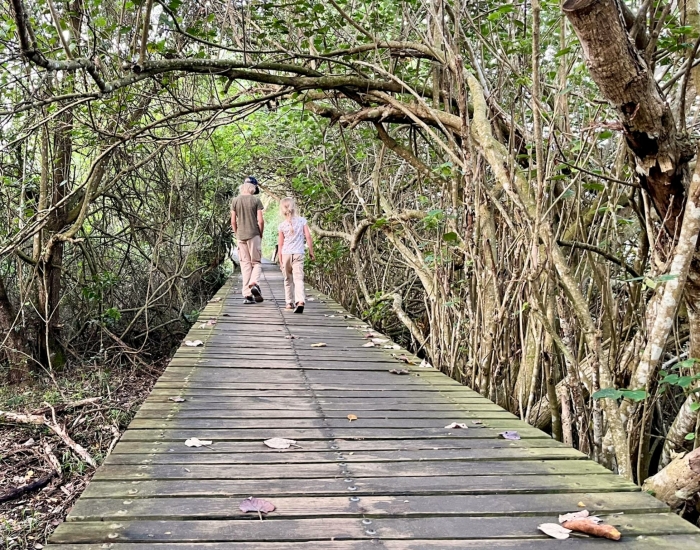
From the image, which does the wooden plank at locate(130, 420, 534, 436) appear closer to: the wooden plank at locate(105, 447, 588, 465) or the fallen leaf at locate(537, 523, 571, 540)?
the wooden plank at locate(105, 447, 588, 465)

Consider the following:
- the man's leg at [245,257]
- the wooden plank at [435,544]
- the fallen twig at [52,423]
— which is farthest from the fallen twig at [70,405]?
the wooden plank at [435,544]

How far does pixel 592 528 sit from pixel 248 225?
5.69 metres

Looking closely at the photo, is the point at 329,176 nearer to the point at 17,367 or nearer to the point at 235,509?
the point at 17,367

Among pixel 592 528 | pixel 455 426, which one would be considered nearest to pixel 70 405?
pixel 455 426

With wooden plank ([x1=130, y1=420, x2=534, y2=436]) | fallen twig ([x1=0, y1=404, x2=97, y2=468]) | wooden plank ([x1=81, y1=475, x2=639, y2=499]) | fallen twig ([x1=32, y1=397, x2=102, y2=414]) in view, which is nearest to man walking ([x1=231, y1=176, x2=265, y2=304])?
fallen twig ([x1=32, y1=397, x2=102, y2=414])

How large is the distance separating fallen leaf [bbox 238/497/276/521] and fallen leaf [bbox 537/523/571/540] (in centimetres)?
90

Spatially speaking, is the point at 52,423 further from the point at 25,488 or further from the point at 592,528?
the point at 592,528

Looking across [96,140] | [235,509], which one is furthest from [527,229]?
[96,140]

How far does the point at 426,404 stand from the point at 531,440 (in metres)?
0.74

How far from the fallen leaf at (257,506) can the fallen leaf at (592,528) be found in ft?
3.24

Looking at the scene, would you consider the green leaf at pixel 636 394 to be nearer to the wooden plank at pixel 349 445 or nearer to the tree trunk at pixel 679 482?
the tree trunk at pixel 679 482

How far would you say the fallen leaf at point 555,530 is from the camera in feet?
6.24

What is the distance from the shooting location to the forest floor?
13.9 ft

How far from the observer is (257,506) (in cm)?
205
